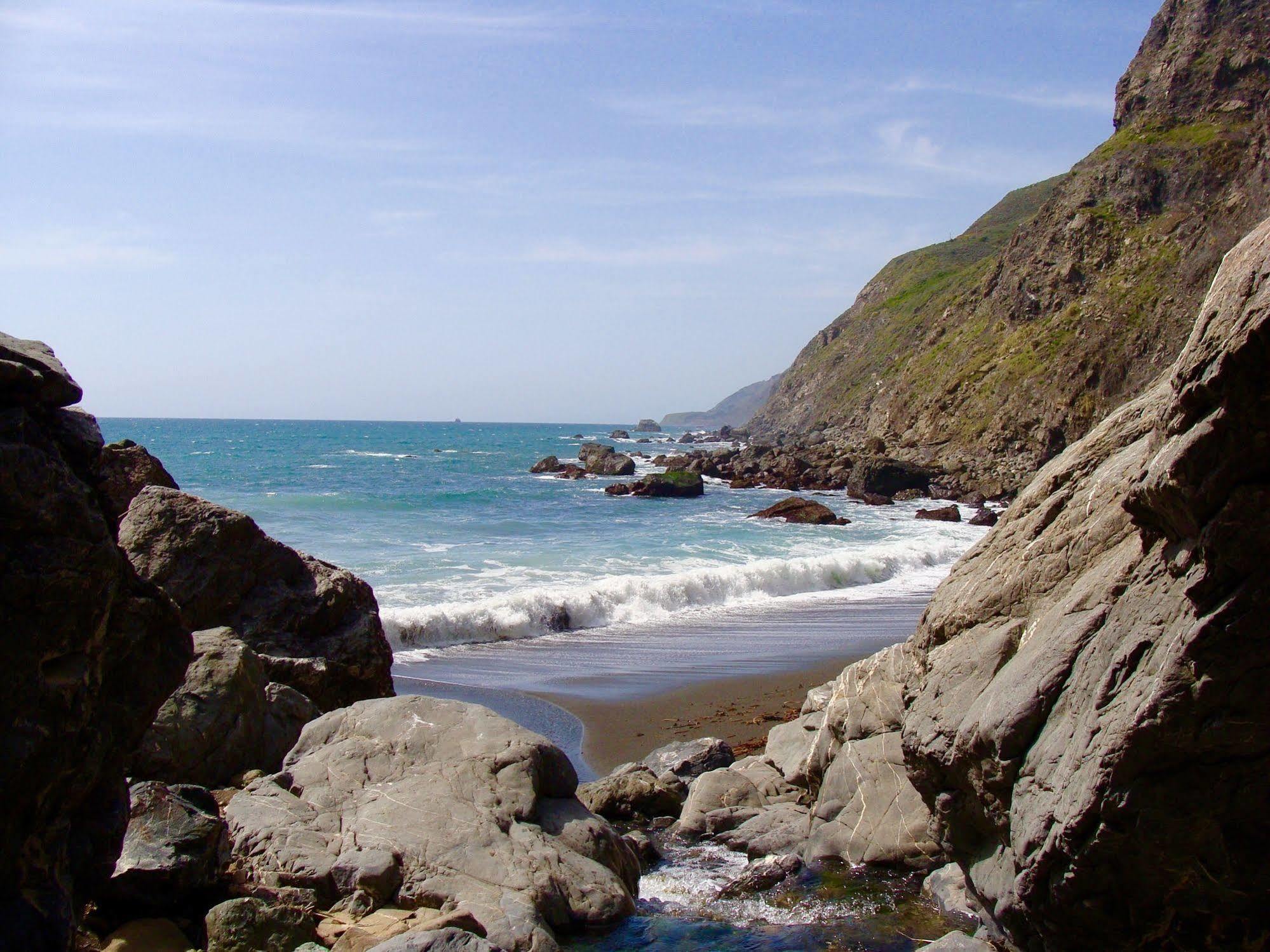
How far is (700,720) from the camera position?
12.3m

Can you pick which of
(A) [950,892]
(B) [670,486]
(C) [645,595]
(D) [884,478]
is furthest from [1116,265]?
(A) [950,892]

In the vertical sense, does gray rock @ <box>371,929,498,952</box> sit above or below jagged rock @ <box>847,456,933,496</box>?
below

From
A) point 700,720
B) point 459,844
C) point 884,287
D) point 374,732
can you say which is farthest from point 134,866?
point 884,287

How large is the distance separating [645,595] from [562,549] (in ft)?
23.9

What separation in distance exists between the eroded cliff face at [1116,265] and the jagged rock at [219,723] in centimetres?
4556

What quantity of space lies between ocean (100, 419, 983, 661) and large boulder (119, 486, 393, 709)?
550cm

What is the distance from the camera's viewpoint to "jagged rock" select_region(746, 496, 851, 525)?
123 feet

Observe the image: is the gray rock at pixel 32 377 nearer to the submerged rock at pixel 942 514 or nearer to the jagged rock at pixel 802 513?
the jagged rock at pixel 802 513

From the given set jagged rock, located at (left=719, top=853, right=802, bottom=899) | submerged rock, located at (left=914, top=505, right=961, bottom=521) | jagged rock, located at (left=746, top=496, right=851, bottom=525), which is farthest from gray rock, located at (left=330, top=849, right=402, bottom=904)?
submerged rock, located at (left=914, top=505, right=961, bottom=521)

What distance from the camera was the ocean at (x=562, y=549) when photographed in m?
19.2

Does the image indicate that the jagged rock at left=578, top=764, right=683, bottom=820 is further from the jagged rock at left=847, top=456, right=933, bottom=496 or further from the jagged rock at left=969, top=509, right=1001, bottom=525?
the jagged rock at left=847, top=456, right=933, bottom=496

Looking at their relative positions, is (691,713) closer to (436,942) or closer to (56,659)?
(436,942)

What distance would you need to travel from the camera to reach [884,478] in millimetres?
50281

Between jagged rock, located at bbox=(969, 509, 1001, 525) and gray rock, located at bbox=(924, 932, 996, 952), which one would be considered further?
jagged rock, located at bbox=(969, 509, 1001, 525)
